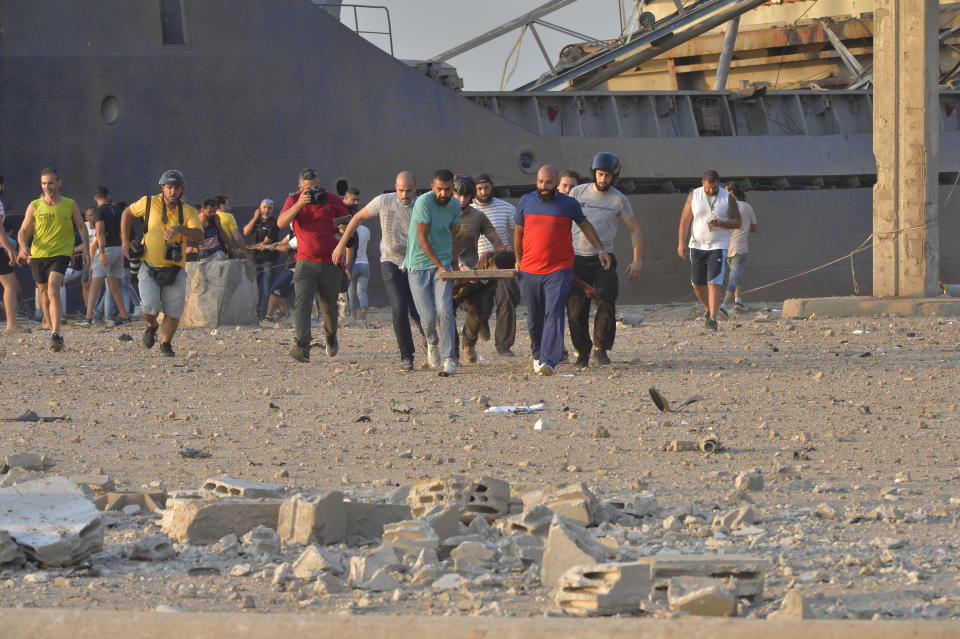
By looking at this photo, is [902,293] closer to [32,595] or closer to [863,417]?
[863,417]

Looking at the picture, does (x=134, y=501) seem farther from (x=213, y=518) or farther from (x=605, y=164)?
(x=605, y=164)

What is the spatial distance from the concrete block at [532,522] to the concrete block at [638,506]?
47cm

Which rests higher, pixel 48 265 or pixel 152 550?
pixel 48 265

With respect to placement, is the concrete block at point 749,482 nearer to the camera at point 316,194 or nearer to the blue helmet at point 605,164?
the blue helmet at point 605,164

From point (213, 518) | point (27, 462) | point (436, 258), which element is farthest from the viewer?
point (436, 258)

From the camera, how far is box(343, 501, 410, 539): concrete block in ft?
18.2

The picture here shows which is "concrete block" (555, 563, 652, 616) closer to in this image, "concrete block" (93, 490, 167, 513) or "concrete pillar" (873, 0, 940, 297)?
"concrete block" (93, 490, 167, 513)

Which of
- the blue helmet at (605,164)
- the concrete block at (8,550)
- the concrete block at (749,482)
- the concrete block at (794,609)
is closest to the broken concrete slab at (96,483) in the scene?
the concrete block at (8,550)

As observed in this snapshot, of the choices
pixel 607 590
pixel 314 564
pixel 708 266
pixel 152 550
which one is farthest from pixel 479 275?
pixel 607 590

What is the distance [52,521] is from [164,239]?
757 cm

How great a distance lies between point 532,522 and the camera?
537 cm

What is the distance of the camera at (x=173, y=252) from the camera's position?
12.8 metres

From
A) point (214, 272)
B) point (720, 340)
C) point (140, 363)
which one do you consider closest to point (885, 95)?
point (720, 340)

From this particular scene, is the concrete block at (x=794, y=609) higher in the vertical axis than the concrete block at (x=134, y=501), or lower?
higher
